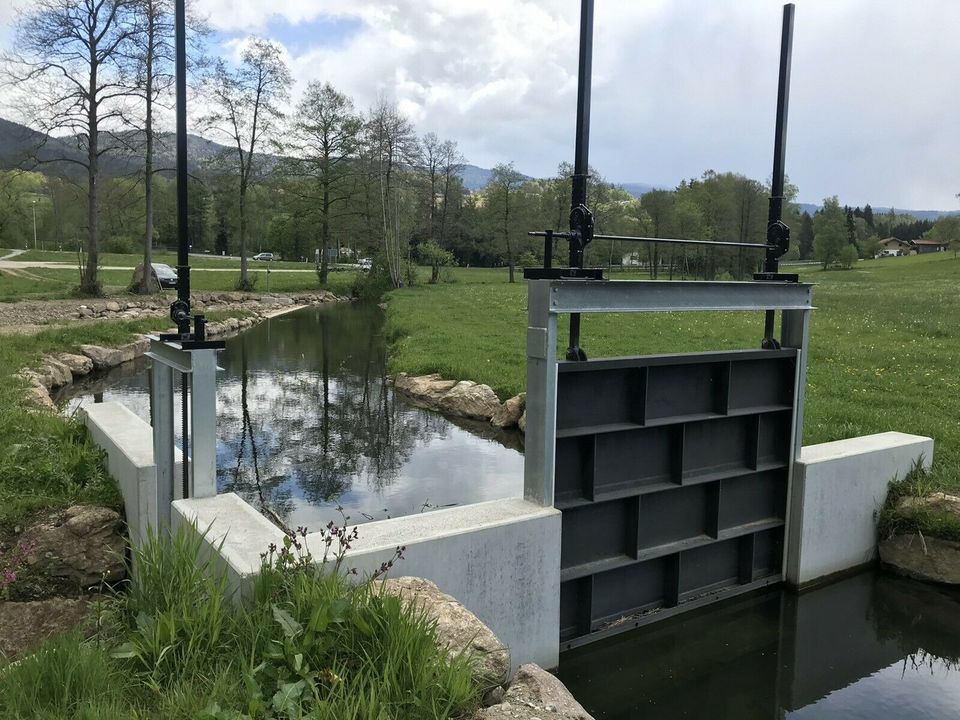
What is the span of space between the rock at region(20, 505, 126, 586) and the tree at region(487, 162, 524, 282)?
180 feet

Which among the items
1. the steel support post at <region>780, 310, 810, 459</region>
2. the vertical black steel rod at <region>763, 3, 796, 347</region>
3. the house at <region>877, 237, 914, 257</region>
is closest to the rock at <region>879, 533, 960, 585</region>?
the steel support post at <region>780, 310, 810, 459</region>

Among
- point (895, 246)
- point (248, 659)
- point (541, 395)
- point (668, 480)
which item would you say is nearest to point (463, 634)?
point (248, 659)

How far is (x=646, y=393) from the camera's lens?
6.71 meters

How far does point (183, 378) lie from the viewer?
6039 millimetres

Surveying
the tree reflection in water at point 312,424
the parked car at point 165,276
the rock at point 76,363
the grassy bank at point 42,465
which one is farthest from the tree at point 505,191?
the grassy bank at point 42,465

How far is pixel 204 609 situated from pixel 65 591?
2845 millimetres

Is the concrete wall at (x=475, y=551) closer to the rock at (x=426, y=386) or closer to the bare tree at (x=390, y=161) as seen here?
the rock at (x=426, y=386)

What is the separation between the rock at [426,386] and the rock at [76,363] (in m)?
7.02

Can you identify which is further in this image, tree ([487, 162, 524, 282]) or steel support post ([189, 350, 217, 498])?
tree ([487, 162, 524, 282])

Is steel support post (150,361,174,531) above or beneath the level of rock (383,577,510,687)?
above

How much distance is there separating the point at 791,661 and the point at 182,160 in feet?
21.6

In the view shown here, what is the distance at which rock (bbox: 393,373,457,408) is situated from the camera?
52.2 ft

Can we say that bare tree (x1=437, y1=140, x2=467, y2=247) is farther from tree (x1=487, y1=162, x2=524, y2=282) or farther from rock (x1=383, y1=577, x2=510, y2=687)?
rock (x1=383, y1=577, x2=510, y2=687)

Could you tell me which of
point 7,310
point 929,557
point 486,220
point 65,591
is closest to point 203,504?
point 65,591
